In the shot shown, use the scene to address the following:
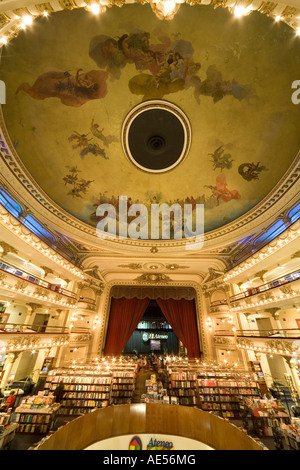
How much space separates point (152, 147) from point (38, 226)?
7.57 m

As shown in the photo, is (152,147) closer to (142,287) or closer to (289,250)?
(289,250)

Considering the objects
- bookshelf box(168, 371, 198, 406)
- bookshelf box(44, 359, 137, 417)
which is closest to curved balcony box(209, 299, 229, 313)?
bookshelf box(168, 371, 198, 406)

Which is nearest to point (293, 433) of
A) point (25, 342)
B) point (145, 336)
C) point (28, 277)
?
point (25, 342)

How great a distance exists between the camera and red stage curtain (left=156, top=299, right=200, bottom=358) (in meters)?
14.8

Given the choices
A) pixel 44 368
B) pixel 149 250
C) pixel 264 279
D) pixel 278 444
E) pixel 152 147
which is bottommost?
pixel 278 444

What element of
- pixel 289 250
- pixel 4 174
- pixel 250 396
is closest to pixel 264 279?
pixel 289 250

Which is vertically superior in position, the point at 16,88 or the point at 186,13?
the point at 186,13

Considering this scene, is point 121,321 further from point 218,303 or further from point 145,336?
point 218,303

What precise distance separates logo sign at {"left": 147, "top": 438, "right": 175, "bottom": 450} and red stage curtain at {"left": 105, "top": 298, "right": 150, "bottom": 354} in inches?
342

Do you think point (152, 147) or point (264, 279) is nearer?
point (152, 147)

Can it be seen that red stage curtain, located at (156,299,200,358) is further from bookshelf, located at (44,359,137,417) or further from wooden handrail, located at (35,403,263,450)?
wooden handrail, located at (35,403,263,450)

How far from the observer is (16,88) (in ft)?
22.0

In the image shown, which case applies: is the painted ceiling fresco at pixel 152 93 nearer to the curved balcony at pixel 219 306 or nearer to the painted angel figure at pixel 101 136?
the painted angel figure at pixel 101 136

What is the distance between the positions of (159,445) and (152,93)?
45.1 ft
